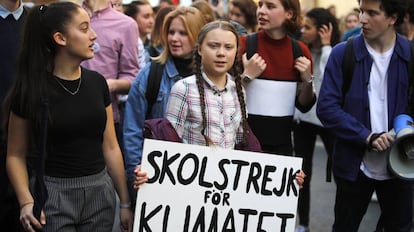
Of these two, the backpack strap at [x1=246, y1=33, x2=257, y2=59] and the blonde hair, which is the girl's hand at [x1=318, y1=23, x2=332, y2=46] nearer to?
the backpack strap at [x1=246, y1=33, x2=257, y2=59]

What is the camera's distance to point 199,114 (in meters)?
2.95

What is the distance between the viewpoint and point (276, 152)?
3777 millimetres

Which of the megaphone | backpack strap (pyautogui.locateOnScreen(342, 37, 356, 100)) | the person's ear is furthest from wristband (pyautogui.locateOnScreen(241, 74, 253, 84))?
the person's ear

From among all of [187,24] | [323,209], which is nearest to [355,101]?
Result: [187,24]

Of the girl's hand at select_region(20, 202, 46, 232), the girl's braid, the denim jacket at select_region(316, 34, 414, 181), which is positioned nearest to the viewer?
the girl's hand at select_region(20, 202, 46, 232)

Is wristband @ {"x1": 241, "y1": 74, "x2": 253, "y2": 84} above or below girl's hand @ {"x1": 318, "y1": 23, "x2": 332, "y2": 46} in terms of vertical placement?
below

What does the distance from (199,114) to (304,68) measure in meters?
0.95

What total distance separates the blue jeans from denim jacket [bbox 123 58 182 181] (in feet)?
3.66

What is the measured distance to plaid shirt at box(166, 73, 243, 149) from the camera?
116 inches

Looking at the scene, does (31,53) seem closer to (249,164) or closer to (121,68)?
(249,164)

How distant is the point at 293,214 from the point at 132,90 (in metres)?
1.18

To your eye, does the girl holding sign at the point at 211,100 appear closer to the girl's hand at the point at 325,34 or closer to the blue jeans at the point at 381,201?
the blue jeans at the point at 381,201

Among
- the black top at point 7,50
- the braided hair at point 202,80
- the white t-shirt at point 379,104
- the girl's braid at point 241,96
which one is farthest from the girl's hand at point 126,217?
the white t-shirt at point 379,104

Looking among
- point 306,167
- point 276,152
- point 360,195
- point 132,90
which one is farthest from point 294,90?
point 306,167
